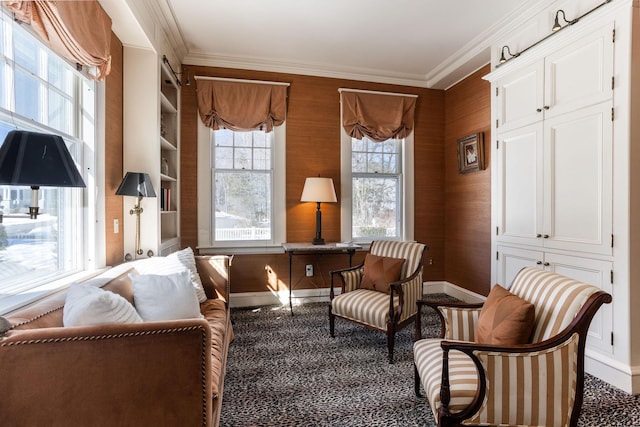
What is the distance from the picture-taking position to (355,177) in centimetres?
413

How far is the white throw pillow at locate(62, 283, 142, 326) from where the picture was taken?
121 cm

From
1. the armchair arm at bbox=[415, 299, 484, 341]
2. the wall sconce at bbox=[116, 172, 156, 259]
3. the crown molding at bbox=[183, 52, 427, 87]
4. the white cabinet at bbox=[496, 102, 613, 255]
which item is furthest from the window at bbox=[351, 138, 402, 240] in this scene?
the wall sconce at bbox=[116, 172, 156, 259]

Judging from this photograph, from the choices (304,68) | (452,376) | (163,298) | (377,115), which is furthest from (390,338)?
(304,68)

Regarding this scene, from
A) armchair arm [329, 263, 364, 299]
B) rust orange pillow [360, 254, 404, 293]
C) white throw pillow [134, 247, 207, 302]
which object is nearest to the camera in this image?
white throw pillow [134, 247, 207, 302]

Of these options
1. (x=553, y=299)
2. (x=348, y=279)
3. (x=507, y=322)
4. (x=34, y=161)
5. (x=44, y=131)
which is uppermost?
(x=44, y=131)

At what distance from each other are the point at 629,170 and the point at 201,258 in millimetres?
3172

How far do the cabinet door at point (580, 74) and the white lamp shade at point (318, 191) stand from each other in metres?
2.12

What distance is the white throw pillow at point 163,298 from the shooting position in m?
1.69

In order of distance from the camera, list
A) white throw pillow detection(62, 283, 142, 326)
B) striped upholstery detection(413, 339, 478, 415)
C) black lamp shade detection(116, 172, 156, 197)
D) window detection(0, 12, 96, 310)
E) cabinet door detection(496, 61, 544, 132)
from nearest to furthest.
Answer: white throw pillow detection(62, 283, 142, 326)
striped upholstery detection(413, 339, 478, 415)
window detection(0, 12, 96, 310)
black lamp shade detection(116, 172, 156, 197)
cabinet door detection(496, 61, 544, 132)

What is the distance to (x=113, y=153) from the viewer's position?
254 centimetres

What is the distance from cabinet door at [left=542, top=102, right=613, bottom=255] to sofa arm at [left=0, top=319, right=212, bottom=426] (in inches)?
104

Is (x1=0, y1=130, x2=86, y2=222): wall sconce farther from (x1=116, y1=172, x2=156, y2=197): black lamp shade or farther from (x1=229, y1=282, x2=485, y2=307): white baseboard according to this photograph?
(x1=229, y1=282, x2=485, y2=307): white baseboard

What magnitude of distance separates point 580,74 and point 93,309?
10.9 ft

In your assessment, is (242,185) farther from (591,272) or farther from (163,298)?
(591,272)
